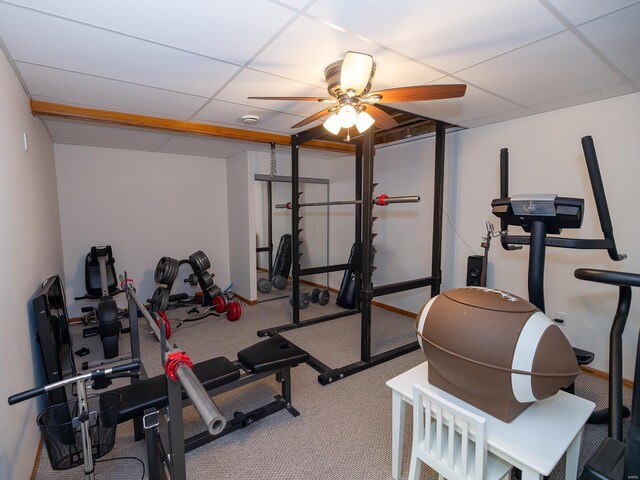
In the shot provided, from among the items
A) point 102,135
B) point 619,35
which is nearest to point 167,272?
point 102,135

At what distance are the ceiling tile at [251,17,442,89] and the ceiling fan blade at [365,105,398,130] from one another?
0.69 feet

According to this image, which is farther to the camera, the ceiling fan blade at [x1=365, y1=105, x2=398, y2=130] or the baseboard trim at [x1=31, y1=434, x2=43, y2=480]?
the ceiling fan blade at [x1=365, y1=105, x2=398, y2=130]

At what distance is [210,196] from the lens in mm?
5148

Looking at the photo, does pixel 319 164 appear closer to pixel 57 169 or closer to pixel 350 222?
pixel 350 222

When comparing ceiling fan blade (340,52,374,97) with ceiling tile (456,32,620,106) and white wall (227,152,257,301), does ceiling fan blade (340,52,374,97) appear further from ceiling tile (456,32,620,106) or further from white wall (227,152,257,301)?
white wall (227,152,257,301)

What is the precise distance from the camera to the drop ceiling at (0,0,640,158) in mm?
1409

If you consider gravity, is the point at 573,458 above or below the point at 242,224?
below

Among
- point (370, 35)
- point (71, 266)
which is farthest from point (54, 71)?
point (71, 266)

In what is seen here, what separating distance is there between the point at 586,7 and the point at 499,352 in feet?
5.13

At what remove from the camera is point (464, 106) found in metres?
2.74

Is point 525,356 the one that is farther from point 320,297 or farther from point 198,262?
point 198,262

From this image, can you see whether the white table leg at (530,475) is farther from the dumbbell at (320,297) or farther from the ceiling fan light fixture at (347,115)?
the dumbbell at (320,297)

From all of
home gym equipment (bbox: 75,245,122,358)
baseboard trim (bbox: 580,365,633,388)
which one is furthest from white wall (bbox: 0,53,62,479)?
baseboard trim (bbox: 580,365,633,388)

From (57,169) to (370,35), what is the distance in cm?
435
